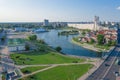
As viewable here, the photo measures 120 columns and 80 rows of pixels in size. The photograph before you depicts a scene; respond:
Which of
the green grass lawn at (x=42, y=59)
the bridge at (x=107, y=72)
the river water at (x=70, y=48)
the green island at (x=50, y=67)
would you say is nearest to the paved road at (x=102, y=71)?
the bridge at (x=107, y=72)

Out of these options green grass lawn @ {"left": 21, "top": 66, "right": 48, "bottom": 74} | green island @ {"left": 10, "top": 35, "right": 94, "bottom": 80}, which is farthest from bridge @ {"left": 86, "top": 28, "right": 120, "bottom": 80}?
green grass lawn @ {"left": 21, "top": 66, "right": 48, "bottom": 74}

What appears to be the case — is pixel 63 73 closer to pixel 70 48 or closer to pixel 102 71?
pixel 102 71

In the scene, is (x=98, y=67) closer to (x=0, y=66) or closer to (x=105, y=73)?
(x=105, y=73)

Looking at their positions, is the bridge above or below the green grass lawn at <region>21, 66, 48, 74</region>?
below

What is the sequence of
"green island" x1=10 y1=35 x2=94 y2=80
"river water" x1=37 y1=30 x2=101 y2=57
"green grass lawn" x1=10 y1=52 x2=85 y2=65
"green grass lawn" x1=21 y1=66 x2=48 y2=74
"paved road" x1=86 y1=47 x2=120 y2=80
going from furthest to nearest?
"river water" x1=37 y1=30 x2=101 y2=57
"green grass lawn" x1=10 y1=52 x2=85 y2=65
"green grass lawn" x1=21 y1=66 x2=48 y2=74
"green island" x1=10 y1=35 x2=94 y2=80
"paved road" x1=86 y1=47 x2=120 y2=80

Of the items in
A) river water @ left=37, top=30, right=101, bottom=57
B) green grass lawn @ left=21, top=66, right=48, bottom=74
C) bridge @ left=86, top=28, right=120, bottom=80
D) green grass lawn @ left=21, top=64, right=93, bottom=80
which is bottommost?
river water @ left=37, top=30, right=101, bottom=57

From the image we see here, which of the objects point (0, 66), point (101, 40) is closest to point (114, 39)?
point (101, 40)

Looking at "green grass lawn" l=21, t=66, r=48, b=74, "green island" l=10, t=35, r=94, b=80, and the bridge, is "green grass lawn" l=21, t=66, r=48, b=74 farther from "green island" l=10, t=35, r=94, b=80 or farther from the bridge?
the bridge

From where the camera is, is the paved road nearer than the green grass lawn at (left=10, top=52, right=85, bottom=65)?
Yes

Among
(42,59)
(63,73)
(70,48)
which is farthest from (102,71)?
(70,48)

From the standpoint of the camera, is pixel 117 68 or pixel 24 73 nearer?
pixel 24 73
